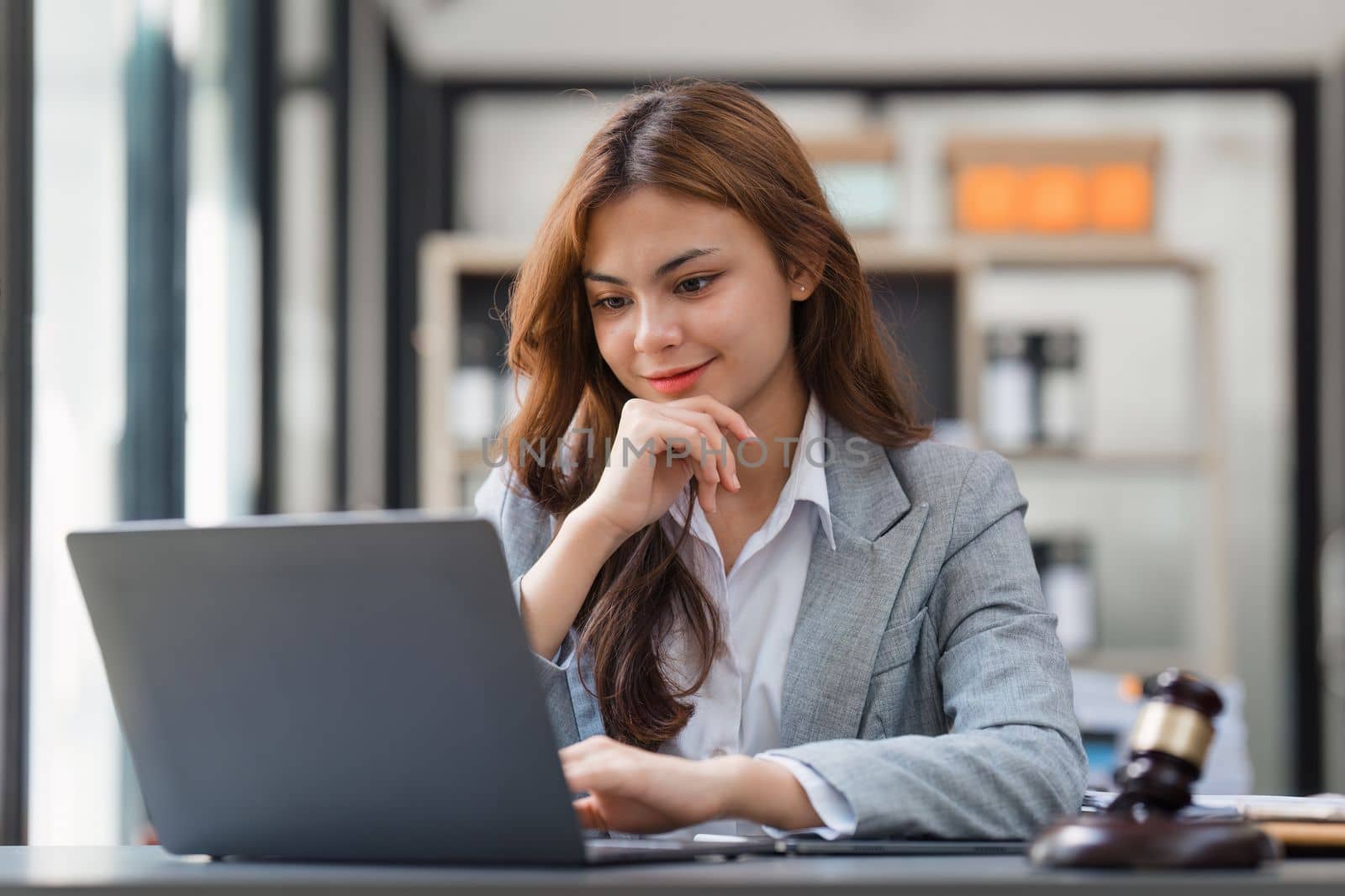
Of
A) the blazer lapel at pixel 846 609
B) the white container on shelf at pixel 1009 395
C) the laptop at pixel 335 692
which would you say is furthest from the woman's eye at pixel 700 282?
the white container on shelf at pixel 1009 395

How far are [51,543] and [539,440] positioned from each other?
924 millimetres

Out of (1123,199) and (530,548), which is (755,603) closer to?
(530,548)

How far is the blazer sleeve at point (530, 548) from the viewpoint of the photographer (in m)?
1.28

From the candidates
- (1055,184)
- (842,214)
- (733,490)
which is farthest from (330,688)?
(1055,184)

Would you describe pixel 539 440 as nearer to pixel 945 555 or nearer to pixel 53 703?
pixel 945 555

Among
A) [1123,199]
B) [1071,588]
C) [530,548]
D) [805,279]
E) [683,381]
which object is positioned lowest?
[1071,588]

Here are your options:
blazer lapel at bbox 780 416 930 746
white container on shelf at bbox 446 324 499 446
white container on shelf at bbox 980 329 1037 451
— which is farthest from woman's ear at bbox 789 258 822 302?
white container on shelf at bbox 980 329 1037 451

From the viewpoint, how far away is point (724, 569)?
1.41 m

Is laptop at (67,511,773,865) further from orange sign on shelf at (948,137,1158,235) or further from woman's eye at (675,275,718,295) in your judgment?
orange sign on shelf at (948,137,1158,235)

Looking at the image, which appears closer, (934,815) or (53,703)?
(934,815)

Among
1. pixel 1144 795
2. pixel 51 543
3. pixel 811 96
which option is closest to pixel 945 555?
→ pixel 1144 795

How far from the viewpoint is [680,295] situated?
1341 millimetres

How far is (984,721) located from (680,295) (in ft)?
1.64

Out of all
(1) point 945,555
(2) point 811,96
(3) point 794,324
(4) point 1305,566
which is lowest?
(4) point 1305,566
